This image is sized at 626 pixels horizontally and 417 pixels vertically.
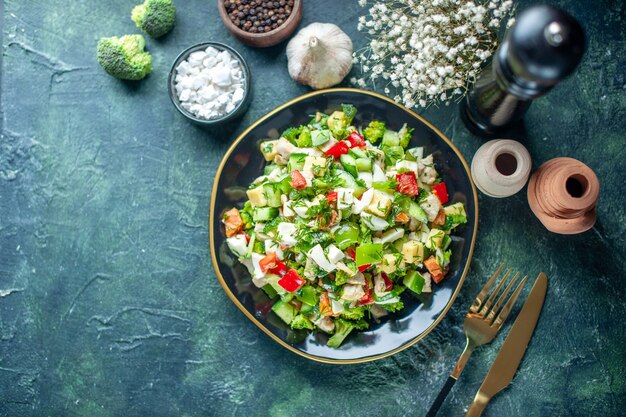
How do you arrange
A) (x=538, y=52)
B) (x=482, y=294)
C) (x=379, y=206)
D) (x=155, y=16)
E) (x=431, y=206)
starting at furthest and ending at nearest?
→ 1. (x=155, y=16)
2. (x=482, y=294)
3. (x=431, y=206)
4. (x=379, y=206)
5. (x=538, y=52)

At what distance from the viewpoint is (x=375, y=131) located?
2.49 meters

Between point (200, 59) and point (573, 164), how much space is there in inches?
59.9

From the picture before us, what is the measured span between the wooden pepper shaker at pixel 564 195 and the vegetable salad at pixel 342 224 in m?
0.31

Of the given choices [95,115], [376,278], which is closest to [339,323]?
[376,278]

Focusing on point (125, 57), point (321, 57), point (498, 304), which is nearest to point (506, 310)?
point (498, 304)

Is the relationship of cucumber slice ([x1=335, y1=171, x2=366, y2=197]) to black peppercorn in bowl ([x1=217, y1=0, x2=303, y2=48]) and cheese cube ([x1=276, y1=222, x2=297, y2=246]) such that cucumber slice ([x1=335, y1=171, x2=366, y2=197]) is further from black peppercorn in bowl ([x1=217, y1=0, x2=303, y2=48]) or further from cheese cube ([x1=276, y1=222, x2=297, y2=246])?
black peppercorn in bowl ([x1=217, y1=0, x2=303, y2=48])

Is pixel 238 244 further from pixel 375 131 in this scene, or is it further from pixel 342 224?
pixel 375 131

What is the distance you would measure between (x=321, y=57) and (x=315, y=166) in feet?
1.50

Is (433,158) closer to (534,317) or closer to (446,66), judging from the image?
(446,66)

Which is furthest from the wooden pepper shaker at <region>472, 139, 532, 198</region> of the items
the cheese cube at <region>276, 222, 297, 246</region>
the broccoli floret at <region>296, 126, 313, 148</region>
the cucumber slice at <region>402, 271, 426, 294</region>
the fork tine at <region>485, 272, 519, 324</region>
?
the cheese cube at <region>276, 222, 297, 246</region>

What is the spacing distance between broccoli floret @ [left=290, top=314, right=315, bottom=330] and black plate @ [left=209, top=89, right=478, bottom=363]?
0.06 metres

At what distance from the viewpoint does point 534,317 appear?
2562 mm

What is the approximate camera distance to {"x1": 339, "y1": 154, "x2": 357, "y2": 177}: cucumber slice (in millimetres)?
2334

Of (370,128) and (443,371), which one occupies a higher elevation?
(370,128)
